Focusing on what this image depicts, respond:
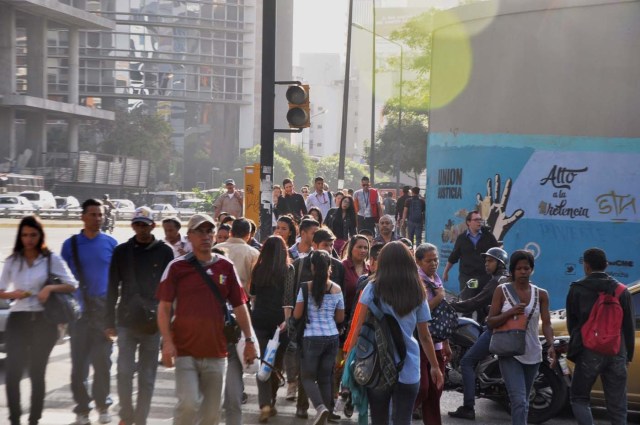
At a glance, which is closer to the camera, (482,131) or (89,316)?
(89,316)

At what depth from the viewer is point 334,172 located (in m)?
135

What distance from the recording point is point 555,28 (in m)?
15.6

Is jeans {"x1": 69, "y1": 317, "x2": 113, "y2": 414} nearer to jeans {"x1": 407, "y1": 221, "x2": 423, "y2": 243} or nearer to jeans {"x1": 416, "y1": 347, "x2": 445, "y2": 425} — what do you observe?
jeans {"x1": 416, "y1": 347, "x2": 445, "y2": 425}

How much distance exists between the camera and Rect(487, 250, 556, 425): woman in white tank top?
7707mm

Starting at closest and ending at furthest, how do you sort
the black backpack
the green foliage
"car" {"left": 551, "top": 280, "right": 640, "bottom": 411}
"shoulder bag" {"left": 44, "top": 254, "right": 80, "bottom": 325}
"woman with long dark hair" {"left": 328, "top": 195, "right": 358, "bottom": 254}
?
the black backpack < "shoulder bag" {"left": 44, "top": 254, "right": 80, "bottom": 325} < "car" {"left": 551, "top": 280, "right": 640, "bottom": 411} < "woman with long dark hair" {"left": 328, "top": 195, "right": 358, "bottom": 254} < the green foliage

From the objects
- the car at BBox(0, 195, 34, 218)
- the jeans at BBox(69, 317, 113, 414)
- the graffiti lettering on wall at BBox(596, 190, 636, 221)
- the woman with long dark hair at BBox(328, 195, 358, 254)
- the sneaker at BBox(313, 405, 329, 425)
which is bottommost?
the car at BBox(0, 195, 34, 218)

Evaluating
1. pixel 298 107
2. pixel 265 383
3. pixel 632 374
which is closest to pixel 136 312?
pixel 265 383

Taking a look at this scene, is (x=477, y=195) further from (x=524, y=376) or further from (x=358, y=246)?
(x=524, y=376)

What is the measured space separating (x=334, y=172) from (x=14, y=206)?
83.3 m

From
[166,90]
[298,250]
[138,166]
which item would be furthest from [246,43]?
[298,250]

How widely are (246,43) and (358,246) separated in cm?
12918

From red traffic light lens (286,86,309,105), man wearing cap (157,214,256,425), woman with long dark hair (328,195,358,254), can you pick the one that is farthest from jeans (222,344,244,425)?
woman with long dark hair (328,195,358,254)

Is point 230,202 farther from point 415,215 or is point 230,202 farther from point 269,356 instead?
point 269,356

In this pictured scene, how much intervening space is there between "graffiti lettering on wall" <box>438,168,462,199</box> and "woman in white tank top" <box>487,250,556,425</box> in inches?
368
